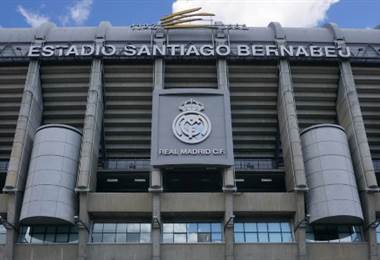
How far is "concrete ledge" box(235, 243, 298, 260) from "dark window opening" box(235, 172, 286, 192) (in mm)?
9487

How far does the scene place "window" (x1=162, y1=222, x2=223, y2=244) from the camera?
40906mm

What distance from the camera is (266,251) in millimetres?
39188

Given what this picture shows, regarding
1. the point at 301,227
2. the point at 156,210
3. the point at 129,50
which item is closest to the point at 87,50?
the point at 129,50

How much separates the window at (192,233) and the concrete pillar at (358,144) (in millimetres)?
12123

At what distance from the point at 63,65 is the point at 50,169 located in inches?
462

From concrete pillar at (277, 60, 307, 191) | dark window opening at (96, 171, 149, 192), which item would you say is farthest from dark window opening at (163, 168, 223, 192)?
concrete pillar at (277, 60, 307, 191)

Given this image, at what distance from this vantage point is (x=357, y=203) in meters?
40.1

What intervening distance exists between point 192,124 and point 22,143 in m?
14.8

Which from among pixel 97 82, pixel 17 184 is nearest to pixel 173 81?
pixel 97 82

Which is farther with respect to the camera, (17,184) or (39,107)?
(39,107)

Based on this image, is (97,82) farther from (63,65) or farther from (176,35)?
(176,35)

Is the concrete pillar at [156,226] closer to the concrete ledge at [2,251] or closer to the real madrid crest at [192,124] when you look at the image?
the real madrid crest at [192,124]

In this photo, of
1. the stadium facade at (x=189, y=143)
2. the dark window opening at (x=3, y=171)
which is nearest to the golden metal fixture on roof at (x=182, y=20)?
the stadium facade at (x=189, y=143)

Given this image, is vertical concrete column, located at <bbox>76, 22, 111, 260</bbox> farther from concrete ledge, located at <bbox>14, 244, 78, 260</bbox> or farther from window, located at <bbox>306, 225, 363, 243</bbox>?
window, located at <bbox>306, 225, 363, 243</bbox>
